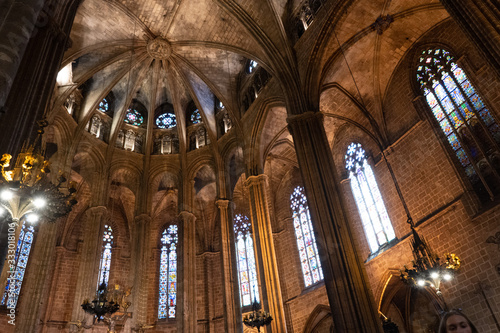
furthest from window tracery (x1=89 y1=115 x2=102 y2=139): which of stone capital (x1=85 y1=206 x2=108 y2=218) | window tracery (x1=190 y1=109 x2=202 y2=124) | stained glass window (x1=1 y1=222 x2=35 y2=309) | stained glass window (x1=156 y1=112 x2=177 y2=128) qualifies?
stained glass window (x1=1 y1=222 x2=35 y2=309)

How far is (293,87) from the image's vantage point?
13.9 meters

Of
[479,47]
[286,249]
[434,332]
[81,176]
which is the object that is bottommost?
[434,332]

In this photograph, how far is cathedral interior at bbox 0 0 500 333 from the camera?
35.3 feet

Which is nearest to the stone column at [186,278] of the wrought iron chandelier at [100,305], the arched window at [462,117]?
the wrought iron chandelier at [100,305]

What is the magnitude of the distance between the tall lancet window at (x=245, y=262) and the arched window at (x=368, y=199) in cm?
631

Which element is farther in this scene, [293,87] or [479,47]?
[293,87]

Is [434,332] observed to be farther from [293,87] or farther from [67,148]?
[67,148]

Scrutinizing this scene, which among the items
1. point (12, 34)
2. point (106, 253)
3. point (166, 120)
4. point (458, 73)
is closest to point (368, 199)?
point (458, 73)

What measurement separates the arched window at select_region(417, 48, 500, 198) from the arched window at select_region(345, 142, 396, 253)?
3.60 meters

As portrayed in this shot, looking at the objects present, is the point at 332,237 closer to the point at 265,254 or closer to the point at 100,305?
the point at 265,254

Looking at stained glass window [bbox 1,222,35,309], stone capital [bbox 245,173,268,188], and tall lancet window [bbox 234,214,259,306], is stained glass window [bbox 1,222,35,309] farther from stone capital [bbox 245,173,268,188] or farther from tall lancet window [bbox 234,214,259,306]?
stone capital [bbox 245,173,268,188]

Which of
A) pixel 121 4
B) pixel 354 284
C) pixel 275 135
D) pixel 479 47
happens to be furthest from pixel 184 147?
pixel 479 47

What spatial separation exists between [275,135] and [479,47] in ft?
35.3

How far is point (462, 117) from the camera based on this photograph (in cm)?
1266
